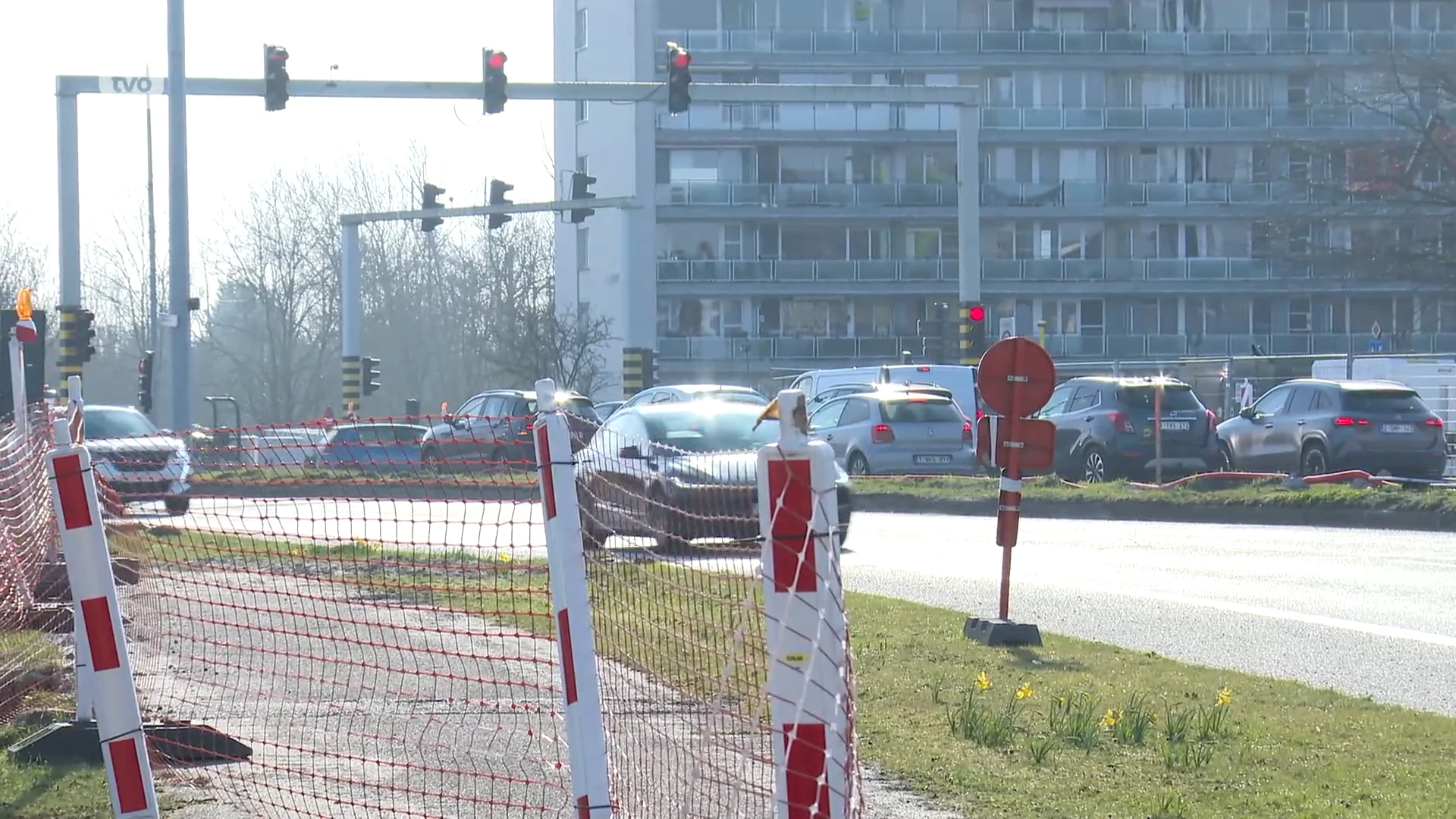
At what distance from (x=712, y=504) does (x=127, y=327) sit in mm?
79108

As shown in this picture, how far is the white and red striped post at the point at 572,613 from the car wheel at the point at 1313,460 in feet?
77.1

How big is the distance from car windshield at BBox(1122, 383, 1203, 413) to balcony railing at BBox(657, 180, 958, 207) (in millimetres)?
41626

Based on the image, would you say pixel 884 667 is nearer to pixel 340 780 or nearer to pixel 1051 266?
pixel 340 780

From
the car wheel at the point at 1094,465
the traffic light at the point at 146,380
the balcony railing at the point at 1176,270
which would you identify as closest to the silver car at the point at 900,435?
the car wheel at the point at 1094,465

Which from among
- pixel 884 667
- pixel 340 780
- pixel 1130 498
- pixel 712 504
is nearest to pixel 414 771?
pixel 340 780

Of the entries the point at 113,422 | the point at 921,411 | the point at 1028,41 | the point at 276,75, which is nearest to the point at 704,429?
the point at 276,75

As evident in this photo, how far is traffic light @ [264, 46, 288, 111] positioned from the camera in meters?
23.8

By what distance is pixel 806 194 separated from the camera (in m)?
69.5

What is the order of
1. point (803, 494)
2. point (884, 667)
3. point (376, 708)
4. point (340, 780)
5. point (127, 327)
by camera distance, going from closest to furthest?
point (803, 494), point (340, 780), point (376, 708), point (884, 667), point (127, 327)

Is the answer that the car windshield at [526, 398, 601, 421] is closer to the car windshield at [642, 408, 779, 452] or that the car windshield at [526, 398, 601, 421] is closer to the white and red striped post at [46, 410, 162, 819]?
the car windshield at [642, 408, 779, 452]

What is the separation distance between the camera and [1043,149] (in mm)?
70625

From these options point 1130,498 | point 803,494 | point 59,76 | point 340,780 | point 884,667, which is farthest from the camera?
point 59,76

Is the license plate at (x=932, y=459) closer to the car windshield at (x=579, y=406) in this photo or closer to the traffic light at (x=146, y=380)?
the car windshield at (x=579, y=406)

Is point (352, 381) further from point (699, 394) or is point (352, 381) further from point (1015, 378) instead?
point (1015, 378)
